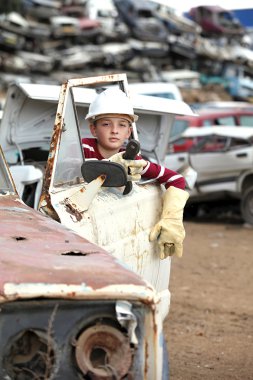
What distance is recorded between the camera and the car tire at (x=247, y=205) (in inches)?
632

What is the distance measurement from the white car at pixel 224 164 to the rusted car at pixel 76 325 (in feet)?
40.7

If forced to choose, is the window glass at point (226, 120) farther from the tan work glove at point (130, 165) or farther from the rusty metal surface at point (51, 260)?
the rusty metal surface at point (51, 260)

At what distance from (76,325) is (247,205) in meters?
13.0

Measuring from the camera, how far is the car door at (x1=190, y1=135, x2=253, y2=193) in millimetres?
15867

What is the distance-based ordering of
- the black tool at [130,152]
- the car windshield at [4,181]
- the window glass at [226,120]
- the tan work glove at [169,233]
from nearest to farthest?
the black tool at [130,152], the car windshield at [4,181], the tan work glove at [169,233], the window glass at [226,120]

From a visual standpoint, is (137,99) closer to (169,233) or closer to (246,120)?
(169,233)

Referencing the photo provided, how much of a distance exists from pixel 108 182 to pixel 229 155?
37.6 feet

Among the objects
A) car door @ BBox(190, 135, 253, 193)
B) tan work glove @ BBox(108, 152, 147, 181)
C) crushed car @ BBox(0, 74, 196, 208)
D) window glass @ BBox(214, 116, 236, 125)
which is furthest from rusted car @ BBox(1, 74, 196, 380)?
window glass @ BBox(214, 116, 236, 125)

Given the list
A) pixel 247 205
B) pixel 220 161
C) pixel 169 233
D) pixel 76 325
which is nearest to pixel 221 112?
pixel 220 161

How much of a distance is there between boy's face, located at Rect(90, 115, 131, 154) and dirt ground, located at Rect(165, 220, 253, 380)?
1.65 metres

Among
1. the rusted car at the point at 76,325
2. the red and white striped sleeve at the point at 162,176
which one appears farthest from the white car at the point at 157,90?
the rusted car at the point at 76,325

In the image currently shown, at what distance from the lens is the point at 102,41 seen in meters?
39.7

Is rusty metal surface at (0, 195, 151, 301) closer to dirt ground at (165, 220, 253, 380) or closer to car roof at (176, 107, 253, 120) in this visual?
dirt ground at (165, 220, 253, 380)

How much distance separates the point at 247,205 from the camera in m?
16.2
